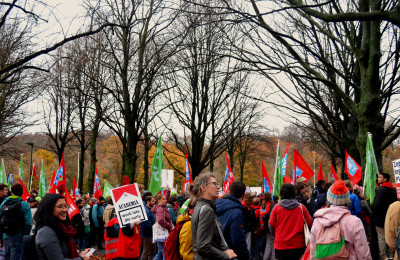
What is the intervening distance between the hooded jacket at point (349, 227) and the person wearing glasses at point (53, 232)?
2550 millimetres

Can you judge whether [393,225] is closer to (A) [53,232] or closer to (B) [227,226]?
(B) [227,226]

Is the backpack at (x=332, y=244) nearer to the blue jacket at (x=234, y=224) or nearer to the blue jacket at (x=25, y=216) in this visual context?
the blue jacket at (x=234, y=224)

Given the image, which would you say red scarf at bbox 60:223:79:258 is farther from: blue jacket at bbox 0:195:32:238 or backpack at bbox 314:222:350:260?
blue jacket at bbox 0:195:32:238

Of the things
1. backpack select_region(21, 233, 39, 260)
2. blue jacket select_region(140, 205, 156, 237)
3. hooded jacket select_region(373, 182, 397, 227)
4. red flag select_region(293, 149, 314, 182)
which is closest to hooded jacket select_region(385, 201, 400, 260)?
hooded jacket select_region(373, 182, 397, 227)

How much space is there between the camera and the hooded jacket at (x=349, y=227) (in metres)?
4.79

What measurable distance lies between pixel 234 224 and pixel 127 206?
2.10 m

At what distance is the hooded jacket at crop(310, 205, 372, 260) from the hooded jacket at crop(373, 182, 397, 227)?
5.30 metres

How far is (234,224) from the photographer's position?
5754mm

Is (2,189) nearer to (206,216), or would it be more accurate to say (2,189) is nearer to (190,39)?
(206,216)

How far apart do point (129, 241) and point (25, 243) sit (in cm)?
350

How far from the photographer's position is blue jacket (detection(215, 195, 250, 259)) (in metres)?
5.60

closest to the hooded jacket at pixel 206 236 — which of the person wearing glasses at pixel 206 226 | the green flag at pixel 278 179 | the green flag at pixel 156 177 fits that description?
the person wearing glasses at pixel 206 226

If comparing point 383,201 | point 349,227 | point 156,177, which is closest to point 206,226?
point 349,227

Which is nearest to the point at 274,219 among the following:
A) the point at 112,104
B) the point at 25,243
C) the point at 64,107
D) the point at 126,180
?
the point at 25,243
